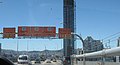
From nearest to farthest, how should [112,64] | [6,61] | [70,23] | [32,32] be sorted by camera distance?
[6,61], [112,64], [32,32], [70,23]

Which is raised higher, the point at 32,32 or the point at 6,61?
the point at 32,32

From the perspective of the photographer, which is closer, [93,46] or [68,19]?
[93,46]

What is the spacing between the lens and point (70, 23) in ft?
360

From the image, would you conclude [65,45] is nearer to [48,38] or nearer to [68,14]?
[68,14]

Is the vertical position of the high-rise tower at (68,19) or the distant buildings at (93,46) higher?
the high-rise tower at (68,19)

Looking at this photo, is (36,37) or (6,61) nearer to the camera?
(6,61)

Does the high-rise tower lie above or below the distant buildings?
above

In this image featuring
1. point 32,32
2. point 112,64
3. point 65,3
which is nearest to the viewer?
point 112,64

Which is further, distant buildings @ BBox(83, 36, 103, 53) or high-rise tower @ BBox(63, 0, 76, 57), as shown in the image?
high-rise tower @ BBox(63, 0, 76, 57)

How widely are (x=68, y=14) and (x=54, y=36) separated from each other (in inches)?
1933

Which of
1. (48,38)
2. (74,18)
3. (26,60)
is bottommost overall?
(26,60)

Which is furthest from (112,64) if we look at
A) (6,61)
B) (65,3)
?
(65,3)

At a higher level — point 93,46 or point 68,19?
point 68,19

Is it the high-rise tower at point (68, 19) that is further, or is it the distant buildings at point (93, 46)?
the high-rise tower at point (68, 19)
